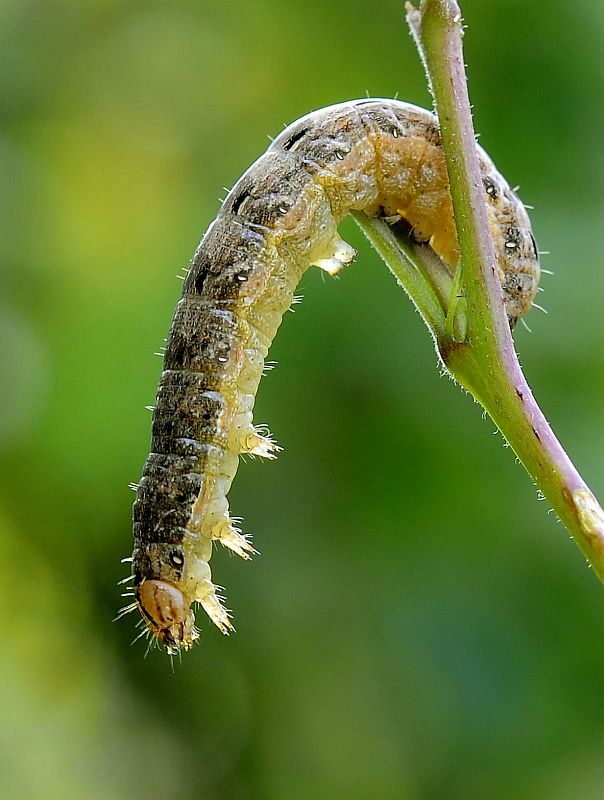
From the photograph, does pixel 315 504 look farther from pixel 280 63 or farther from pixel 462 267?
pixel 462 267

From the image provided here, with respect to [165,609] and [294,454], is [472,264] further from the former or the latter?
[294,454]

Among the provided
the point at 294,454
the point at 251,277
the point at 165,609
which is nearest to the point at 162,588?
the point at 165,609

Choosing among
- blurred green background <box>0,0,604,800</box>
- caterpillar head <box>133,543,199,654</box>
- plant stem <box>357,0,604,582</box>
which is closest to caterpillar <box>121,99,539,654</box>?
caterpillar head <box>133,543,199,654</box>

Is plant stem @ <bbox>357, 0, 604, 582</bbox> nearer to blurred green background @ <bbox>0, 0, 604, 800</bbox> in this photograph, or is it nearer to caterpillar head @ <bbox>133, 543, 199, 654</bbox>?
caterpillar head @ <bbox>133, 543, 199, 654</bbox>

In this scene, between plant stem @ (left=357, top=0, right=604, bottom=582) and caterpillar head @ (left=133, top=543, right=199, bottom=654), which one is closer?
plant stem @ (left=357, top=0, right=604, bottom=582)

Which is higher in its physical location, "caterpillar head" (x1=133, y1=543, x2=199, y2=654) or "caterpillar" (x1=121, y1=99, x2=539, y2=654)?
"caterpillar" (x1=121, y1=99, x2=539, y2=654)

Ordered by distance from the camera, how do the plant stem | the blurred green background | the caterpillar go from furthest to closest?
1. the blurred green background
2. the caterpillar
3. the plant stem

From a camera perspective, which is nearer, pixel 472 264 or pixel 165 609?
pixel 472 264

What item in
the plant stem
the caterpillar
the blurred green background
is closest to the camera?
→ the plant stem
